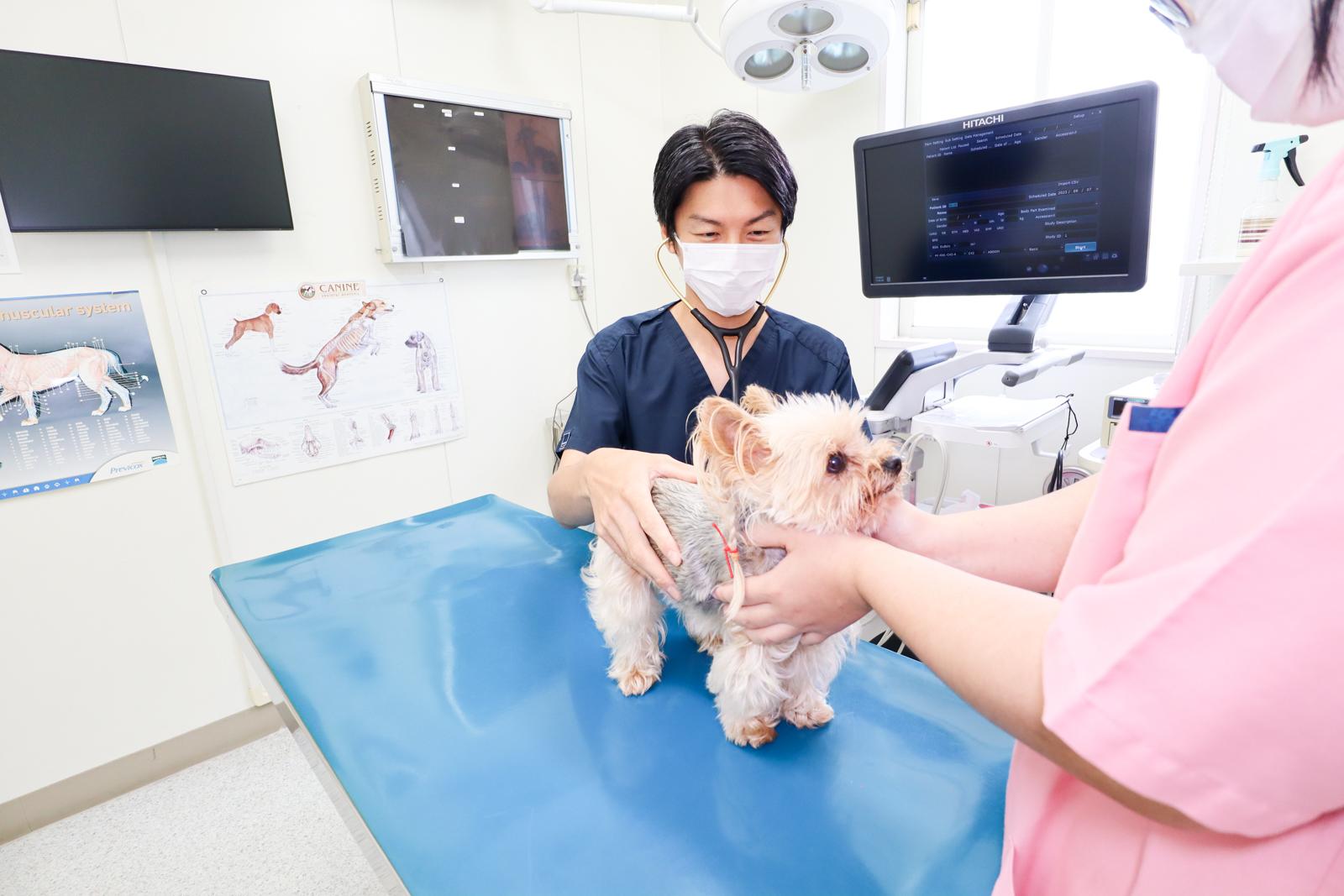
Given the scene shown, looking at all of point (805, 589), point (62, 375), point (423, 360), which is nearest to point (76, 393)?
point (62, 375)

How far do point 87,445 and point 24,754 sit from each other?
38.1 inches

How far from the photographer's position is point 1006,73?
7.72 feet

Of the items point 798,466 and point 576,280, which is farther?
point 576,280

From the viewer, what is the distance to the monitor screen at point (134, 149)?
1687 mm

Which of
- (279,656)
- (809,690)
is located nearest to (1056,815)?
(809,690)

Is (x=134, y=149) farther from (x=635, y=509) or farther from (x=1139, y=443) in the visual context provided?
(x=1139, y=443)

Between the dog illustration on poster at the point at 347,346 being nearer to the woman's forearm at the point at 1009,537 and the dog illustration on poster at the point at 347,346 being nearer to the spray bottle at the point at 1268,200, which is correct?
the woman's forearm at the point at 1009,537

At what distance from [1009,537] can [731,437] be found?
1.16 ft

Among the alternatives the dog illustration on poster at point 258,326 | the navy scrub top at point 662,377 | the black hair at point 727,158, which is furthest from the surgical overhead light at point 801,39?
the dog illustration on poster at point 258,326

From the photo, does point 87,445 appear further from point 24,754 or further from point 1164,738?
point 1164,738

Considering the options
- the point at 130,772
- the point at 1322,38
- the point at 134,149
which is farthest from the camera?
the point at 130,772

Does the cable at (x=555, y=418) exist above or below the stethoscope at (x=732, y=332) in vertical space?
below

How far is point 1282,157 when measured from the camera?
158 centimetres

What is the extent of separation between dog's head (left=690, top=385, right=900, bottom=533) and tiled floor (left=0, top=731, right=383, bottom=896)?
1771 mm
